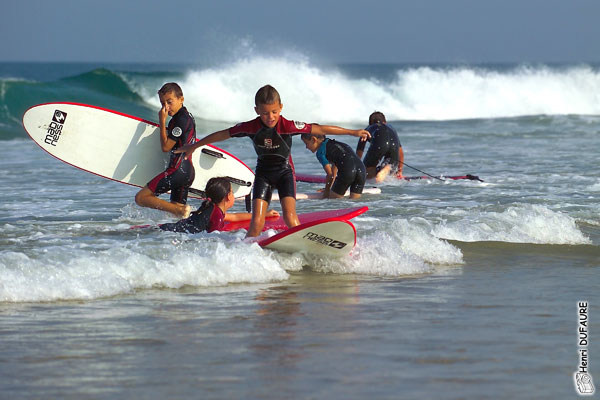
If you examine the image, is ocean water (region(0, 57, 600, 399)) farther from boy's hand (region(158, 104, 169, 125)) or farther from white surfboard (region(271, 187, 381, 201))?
boy's hand (region(158, 104, 169, 125))

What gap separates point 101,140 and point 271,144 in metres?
3.06

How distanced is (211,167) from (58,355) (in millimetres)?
5216

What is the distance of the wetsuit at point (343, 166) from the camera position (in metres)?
10.1

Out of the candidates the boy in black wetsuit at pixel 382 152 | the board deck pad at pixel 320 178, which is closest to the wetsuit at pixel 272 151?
the board deck pad at pixel 320 178

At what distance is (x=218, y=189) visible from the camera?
7.12 m

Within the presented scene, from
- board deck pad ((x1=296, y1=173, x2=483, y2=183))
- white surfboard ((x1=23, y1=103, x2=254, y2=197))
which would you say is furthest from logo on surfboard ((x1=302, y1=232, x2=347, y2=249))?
board deck pad ((x1=296, y1=173, x2=483, y2=183))

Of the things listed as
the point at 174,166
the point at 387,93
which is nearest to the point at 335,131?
the point at 174,166

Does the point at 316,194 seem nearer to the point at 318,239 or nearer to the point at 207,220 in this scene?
the point at 207,220

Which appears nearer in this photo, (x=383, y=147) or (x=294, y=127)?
(x=294, y=127)

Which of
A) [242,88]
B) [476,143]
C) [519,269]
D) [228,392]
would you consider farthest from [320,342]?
[242,88]

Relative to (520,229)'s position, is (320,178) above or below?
above

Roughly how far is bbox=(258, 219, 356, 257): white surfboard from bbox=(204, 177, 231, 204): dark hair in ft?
2.99

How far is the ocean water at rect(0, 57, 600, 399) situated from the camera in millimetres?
3732

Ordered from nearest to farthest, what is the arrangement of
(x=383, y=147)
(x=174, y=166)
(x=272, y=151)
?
(x=272, y=151) < (x=174, y=166) < (x=383, y=147)
